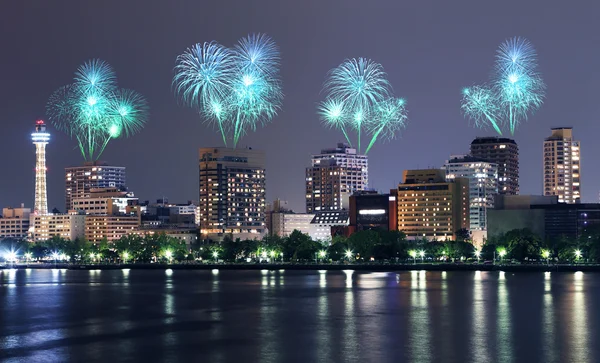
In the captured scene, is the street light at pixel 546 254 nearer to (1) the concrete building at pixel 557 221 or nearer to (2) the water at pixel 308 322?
(1) the concrete building at pixel 557 221

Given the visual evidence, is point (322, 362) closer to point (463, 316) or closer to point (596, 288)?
point (463, 316)

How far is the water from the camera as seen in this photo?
62.4 metres

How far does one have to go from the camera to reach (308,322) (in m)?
80.4

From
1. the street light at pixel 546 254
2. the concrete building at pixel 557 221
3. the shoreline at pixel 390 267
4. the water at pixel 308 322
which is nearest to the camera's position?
the water at pixel 308 322

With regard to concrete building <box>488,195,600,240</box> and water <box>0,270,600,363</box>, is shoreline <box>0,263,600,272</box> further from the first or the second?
water <box>0,270,600,363</box>

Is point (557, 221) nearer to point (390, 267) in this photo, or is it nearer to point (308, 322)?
point (390, 267)

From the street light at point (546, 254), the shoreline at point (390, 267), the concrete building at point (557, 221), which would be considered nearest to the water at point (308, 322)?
the shoreline at point (390, 267)

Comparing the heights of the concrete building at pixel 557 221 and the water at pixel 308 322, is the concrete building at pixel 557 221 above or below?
above

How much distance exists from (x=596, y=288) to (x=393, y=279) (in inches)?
1352

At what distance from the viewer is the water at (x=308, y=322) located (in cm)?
6238

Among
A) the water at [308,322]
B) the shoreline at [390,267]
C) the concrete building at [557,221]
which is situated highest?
the concrete building at [557,221]

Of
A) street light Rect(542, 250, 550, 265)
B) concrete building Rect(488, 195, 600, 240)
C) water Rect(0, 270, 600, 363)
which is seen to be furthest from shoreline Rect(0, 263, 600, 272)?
water Rect(0, 270, 600, 363)

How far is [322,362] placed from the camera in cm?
5881

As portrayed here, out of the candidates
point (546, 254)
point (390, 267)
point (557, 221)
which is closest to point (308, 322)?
point (390, 267)
